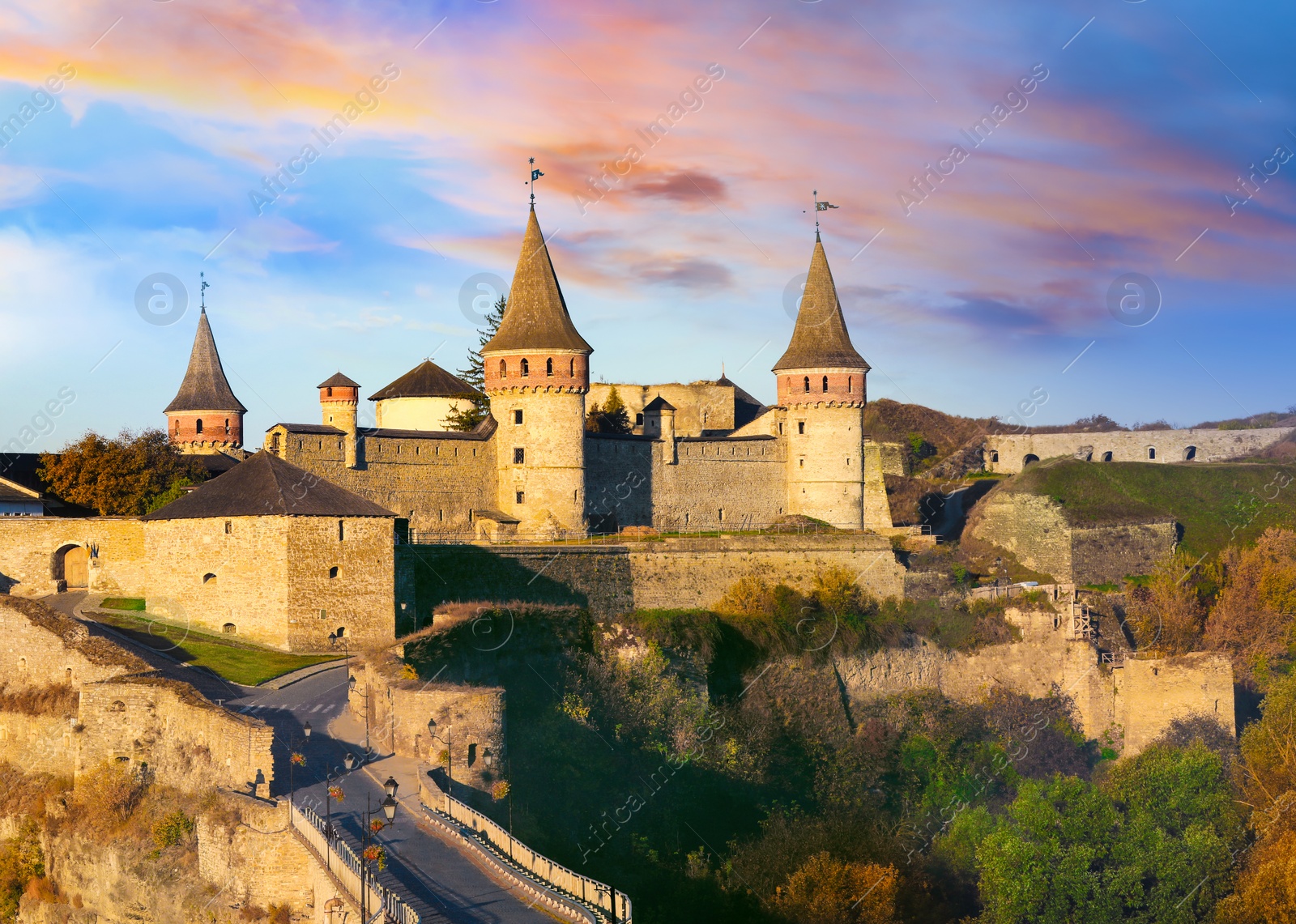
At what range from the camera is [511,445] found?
42.5 meters

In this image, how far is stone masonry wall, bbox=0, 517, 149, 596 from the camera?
3319 centimetres

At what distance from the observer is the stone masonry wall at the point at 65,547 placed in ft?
109

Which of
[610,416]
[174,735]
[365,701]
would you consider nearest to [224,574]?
[365,701]

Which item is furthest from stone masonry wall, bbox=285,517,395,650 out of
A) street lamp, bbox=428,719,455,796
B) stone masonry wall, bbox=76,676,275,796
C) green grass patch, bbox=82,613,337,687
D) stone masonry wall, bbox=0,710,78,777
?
street lamp, bbox=428,719,455,796

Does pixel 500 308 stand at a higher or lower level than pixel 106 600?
higher

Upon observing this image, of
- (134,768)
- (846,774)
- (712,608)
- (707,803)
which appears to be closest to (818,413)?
(712,608)

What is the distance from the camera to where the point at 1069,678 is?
40312mm

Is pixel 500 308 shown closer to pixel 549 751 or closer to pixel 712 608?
pixel 712 608

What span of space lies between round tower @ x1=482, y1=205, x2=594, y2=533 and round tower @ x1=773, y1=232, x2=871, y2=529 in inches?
382

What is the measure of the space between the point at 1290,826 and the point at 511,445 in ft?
77.2

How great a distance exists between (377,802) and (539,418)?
23.1 meters

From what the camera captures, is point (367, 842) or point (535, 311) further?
point (535, 311)

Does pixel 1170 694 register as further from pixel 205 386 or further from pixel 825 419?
pixel 205 386

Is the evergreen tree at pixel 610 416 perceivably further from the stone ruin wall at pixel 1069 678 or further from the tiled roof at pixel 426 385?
the stone ruin wall at pixel 1069 678
